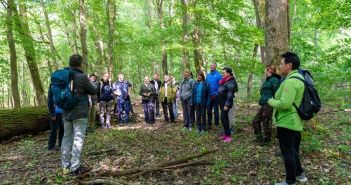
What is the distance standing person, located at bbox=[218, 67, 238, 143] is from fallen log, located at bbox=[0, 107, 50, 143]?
22.2 feet

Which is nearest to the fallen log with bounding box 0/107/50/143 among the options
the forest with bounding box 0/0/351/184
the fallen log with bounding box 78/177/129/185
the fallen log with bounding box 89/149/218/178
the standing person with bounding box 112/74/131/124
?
the forest with bounding box 0/0/351/184

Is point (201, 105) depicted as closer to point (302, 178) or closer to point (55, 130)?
point (55, 130)

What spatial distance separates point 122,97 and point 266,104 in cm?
658

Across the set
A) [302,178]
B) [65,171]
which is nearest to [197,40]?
[65,171]

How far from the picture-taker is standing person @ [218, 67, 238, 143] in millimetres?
7957

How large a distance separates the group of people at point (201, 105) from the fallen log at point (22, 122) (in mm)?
1883

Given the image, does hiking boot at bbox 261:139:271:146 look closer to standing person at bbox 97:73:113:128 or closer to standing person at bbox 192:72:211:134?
standing person at bbox 192:72:211:134

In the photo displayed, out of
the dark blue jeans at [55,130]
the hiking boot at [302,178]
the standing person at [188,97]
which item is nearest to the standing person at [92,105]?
the dark blue jeans at [55,130]

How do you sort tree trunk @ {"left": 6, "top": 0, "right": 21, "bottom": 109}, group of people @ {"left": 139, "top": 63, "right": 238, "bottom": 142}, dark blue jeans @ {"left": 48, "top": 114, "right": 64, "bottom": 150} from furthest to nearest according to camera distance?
tree trunk @ {"left": 6, "top": 0, "right": 21, "bottom": 109} < group of people @ {"left": 139, "top": 63, "right": 238, "bottom": 142} < dark blue jeans @ {"left": 48, "top": 114, "right": 64, "bottom": 150}

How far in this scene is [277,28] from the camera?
276 inches

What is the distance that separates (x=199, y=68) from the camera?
14.0 metres

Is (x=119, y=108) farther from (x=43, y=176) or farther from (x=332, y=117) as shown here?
(x=332, y=117)

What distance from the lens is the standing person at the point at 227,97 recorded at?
313 inches

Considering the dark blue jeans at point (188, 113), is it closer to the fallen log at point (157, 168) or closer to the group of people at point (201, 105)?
the group of people at point (201, 105)
